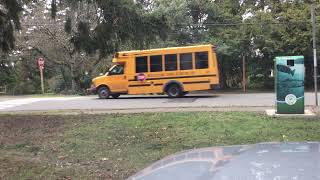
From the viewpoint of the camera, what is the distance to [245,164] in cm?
265

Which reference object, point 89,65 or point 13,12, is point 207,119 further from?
point 89,65

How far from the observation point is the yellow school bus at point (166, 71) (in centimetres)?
2733

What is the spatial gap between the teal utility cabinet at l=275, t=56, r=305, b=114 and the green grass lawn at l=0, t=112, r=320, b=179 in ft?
2.67

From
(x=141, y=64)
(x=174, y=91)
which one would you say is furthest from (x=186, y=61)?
(x=141, y=64)

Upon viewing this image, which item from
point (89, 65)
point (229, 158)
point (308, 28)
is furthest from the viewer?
point (89, 65)

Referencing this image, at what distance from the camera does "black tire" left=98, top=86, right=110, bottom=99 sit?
29473mm

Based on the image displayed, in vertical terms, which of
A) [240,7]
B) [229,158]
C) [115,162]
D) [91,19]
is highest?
[240,7]

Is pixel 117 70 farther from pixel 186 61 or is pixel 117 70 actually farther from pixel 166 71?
pixel 186 61

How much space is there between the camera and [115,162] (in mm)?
9852

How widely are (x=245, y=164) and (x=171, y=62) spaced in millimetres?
25338

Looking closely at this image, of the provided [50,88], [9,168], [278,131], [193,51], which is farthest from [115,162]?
[50,88]

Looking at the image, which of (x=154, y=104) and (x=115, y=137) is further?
(x=154, y=104)

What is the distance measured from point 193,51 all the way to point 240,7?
14.6 m

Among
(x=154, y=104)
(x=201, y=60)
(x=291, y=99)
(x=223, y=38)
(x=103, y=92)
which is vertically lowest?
(x=154, y=104)
